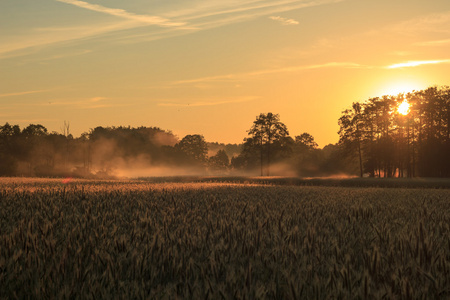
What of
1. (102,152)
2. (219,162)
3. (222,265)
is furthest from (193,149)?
(222,265)

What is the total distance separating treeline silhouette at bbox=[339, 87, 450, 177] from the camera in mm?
64125

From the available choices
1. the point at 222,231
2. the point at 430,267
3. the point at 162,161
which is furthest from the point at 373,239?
the point at 162,161

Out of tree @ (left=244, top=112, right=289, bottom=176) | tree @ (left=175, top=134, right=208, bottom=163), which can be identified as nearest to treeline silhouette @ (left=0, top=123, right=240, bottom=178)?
tree @ (left=175, top=134, right=208, bottom=163)

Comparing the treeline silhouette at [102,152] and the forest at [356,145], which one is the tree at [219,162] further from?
the forest at [356,145]

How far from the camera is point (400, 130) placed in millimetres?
68000

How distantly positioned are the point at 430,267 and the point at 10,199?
10.5m

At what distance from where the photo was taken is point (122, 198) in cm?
1252

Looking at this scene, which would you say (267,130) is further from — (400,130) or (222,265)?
(222,265)

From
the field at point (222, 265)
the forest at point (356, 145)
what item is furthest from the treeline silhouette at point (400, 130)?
the field at point (222, 265)

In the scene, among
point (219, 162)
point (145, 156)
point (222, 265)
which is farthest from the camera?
point (145, 156)

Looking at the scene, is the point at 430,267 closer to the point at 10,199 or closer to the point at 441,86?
the point at 10,199

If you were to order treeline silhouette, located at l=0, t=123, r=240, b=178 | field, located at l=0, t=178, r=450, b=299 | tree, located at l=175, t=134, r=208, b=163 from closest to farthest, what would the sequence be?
field, located at l=0, t=178, r=450, b=299
treeline silhouette, located at l=0, t=123, r=240, b=178
tree, located at l=175, t=134, r=208, b=163

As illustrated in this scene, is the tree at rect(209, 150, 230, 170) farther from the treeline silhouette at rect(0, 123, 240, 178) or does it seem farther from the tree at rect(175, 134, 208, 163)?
the tree at rect(175, 134, 208, 163)

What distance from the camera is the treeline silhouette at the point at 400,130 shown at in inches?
2525
